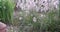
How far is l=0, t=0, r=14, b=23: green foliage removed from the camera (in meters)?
4.11

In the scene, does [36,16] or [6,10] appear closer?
[36,16]

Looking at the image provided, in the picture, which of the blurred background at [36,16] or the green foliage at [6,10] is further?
the green foliage at [6,10]

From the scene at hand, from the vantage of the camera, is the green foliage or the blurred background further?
the green foliage

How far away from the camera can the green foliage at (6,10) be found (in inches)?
162

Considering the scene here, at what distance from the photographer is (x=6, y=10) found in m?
4.14

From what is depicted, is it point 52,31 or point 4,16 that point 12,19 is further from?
Result: point 52,31

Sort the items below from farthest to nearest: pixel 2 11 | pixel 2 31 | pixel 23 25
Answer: pixel 2 11 → pixel 23 25 → pixel 2 31

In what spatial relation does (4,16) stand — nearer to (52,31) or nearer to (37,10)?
(37,10)

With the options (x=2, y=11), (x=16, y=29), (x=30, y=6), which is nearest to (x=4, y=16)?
(x=2, y=11)

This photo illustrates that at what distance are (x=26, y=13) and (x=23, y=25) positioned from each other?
23 centimetres

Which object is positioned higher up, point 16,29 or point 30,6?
point 30,6

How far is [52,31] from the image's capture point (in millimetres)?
3693

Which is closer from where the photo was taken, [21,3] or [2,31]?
[2,31]

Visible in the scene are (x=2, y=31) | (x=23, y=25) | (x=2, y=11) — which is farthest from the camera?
(x=2, y=11)
